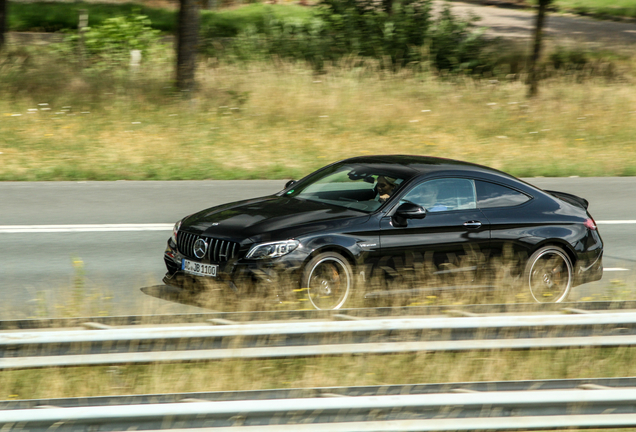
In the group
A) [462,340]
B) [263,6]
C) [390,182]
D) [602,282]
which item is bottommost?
[602,282]

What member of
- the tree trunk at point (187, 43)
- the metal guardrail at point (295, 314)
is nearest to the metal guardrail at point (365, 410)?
the metal guardrail at point (295, 314)

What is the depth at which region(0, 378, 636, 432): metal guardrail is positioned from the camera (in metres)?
4.21

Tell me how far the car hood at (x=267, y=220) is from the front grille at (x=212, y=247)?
0.05 m

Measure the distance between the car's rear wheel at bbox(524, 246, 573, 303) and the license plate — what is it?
9.99 feet

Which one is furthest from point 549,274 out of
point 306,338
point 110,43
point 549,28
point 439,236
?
point 549,28

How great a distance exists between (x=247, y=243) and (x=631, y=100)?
18.2 metres

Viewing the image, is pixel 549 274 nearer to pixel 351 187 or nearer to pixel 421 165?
pixel 421 165

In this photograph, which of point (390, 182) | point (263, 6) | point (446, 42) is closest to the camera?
point (390, 182)

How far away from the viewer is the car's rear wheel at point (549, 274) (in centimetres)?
811

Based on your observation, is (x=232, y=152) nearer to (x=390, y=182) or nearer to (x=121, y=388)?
(x=390, y=182)

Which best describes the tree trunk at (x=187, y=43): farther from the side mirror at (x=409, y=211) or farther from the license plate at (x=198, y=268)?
the side mirror at (x=409, y=211)

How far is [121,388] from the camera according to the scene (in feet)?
17.9

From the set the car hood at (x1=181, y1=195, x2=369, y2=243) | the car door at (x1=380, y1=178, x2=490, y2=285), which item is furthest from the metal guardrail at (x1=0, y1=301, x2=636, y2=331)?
the car hood at (x1=181, y1=195, x2=369, y2=243)

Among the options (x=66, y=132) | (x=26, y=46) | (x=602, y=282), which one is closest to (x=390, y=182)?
(x=602, y=282)
